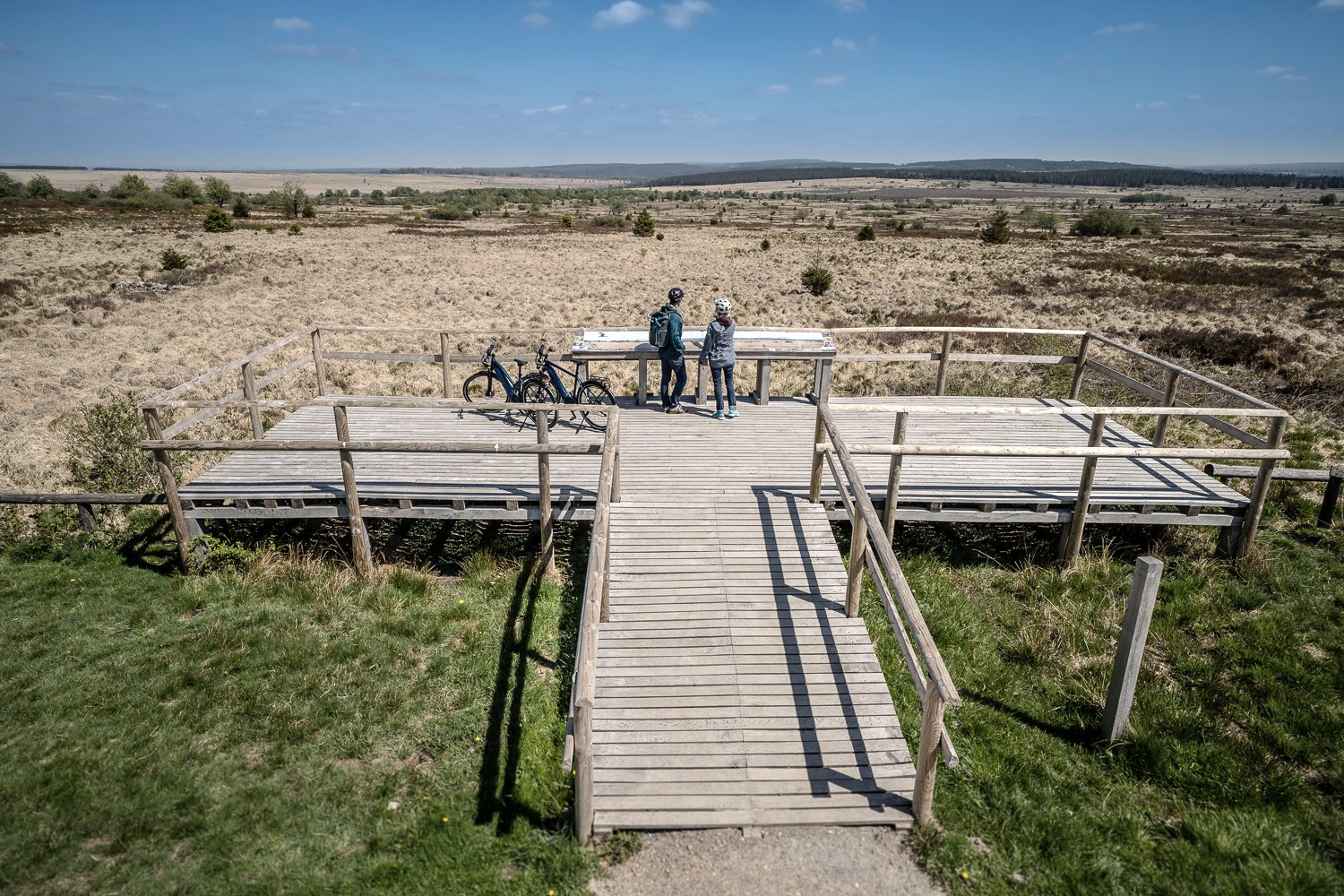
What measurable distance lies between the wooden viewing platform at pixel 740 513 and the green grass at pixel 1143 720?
19.1 inches

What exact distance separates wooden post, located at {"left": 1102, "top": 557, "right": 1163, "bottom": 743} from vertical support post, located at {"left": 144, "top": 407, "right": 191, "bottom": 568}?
28.7ft

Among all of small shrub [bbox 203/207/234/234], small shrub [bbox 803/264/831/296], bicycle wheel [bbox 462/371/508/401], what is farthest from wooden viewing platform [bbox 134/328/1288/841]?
small shrub [bbox 203/207/234/234]

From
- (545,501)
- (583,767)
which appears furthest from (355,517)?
(583,767)

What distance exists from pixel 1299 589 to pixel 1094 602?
2106 mm

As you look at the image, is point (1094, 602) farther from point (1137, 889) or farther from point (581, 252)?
point (581, 252)

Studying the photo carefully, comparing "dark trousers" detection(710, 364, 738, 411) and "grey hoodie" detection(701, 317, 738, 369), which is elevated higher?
"grey hoodie" detection(701, 317, 738, 369)

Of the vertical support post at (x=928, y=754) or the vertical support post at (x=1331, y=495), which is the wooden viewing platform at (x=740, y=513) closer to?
the vertical support post at (x=928, y=754)

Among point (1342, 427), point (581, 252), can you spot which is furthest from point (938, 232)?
point (1342, 427)

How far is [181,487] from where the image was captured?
841 cm

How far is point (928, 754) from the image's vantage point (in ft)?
14.5

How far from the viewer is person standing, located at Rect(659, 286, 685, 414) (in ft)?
32.7

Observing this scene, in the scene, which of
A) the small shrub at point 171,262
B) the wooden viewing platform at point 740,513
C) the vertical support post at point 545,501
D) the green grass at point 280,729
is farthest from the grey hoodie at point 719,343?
the small shrub at point 171,262

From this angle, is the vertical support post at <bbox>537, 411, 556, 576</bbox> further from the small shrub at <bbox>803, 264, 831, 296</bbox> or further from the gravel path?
the small shrub at <bbox>803, 264, 831, 296</bbox>

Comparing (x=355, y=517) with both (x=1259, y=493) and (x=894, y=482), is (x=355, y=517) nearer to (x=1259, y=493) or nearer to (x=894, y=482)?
(x=894, y=482)
